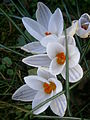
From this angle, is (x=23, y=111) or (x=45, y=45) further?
(x=23, y=111)

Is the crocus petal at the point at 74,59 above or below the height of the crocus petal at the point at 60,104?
above

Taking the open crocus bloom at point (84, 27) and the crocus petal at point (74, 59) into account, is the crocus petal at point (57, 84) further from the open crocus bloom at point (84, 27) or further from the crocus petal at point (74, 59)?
the open crocus bloom at point (84, 27)

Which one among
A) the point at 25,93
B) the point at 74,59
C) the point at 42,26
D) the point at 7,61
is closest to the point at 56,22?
the point at 42,26

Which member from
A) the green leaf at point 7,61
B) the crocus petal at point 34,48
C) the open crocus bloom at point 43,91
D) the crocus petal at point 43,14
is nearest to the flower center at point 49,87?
the open crocus bloom at point 43,91

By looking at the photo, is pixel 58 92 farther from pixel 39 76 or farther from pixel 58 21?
pixel 58 21

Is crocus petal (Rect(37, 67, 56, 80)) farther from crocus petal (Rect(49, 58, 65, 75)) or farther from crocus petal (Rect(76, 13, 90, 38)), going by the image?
crocus petal (Rect(76, 13, 90, 38))

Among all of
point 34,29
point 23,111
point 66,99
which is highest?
point 34,29

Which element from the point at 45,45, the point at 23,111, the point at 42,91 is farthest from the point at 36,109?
the point at 23,111

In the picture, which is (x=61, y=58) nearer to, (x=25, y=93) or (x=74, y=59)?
(x=74, y=59)
